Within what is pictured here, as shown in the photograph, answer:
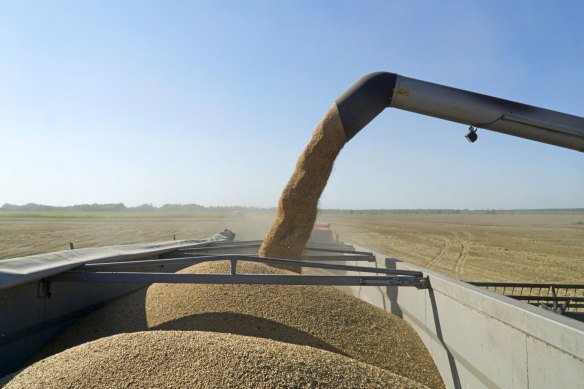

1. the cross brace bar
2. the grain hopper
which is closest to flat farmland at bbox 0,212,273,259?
the grain hopper

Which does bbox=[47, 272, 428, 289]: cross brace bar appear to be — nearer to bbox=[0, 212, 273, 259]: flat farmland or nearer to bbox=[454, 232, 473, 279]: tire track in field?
bbox=[0, 212, 273, 259]: flat farmland

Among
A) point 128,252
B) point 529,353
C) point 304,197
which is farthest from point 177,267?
point 529,353

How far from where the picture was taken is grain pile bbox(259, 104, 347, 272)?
4281 millimetres

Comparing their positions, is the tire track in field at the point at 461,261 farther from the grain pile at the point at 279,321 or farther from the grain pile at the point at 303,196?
the grain pile at the point at 279,321

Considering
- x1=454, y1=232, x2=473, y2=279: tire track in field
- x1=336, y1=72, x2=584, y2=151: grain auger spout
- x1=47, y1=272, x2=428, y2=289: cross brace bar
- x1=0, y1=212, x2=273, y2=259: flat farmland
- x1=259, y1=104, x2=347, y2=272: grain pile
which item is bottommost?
x1=454, y1=232, x2=473, y2=279: tire track in field

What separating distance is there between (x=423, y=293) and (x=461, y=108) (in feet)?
6.53

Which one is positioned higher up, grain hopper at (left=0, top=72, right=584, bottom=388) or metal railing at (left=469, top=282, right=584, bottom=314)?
grain hopper at (left=0, top=72, right=584, bottom=388)

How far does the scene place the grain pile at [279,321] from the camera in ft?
8.66

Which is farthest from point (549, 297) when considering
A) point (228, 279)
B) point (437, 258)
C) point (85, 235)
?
point (85, 235)

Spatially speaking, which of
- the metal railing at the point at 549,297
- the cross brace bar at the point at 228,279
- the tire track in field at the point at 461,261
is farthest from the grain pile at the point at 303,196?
the tire track in field at the point at 461,261

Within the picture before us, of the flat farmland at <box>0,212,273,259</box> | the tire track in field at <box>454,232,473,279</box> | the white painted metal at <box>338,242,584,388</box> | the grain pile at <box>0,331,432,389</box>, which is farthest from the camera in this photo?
the flat farmland at <box>0,212,273,259</box>

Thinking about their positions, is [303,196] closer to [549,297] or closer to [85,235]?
[549,297]

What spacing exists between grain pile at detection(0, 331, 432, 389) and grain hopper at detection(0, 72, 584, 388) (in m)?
0.59

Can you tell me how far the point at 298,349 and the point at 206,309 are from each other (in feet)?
3.75
